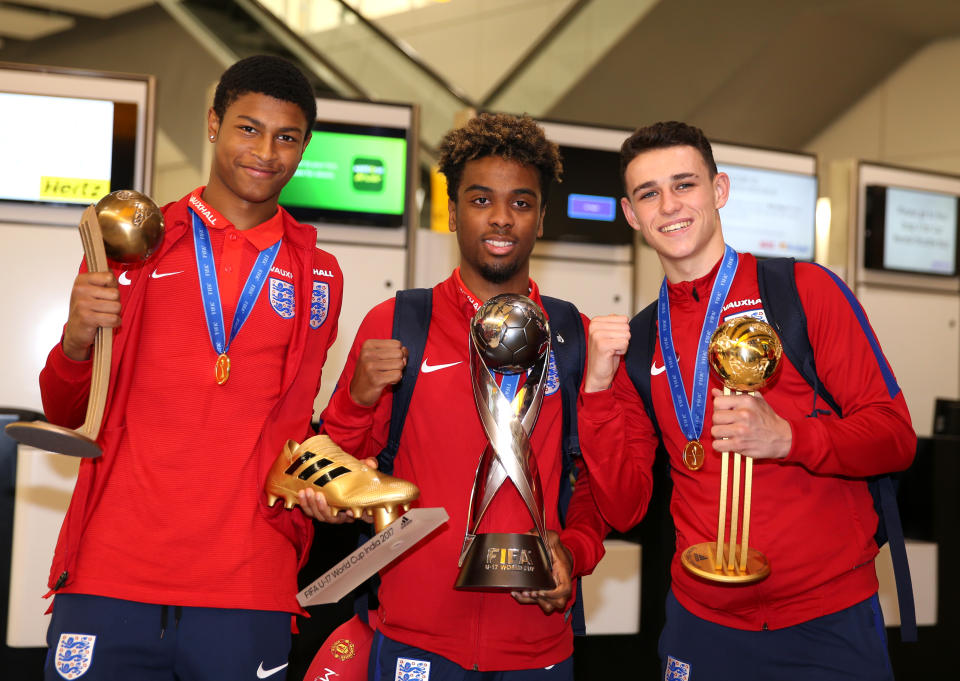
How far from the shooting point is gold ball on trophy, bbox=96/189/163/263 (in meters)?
1.75

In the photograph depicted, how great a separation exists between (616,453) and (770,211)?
450 centimetres

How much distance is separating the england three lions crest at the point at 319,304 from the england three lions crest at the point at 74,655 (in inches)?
Answer: 31.2

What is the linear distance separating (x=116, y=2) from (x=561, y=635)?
10.7 metres

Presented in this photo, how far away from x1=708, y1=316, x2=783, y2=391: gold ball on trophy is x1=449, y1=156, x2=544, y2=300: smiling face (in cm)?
53

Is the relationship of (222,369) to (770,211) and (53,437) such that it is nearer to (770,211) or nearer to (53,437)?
(53,437)

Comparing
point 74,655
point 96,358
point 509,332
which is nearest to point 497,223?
point 509,332

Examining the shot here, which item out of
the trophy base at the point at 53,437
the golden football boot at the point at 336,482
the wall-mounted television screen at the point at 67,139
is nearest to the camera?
the trophy base at the point at 53,437

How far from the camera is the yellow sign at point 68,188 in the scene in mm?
4590

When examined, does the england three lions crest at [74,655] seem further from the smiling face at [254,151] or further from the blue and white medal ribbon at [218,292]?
the smiling face at [254,151]

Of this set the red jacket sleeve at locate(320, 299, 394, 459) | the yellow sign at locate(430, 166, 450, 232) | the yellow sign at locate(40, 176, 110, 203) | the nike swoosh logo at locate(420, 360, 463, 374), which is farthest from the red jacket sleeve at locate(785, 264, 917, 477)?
the yellow sign at locate(430, 166, 450, 232)

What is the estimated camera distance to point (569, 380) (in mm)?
2135

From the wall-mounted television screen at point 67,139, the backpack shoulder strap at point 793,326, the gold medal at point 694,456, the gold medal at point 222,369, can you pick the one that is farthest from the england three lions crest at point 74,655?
the wall-mounted television screen at point 67,139

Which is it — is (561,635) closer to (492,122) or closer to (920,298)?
(492,122)

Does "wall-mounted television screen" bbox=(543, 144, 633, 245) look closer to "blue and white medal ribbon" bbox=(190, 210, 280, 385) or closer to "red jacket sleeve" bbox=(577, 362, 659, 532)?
"red jacket sleeve" bbox=(577, 362, 659, 532)
